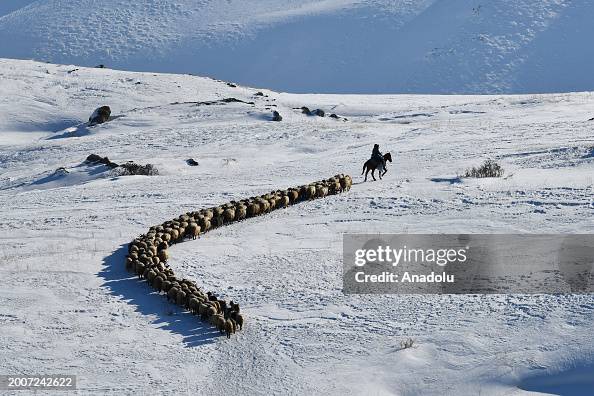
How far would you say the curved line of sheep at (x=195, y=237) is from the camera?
1387 centimetres

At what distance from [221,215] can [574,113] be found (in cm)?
2623

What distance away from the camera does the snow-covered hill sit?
89.4 meters

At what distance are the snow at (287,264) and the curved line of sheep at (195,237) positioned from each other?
0.87 ft

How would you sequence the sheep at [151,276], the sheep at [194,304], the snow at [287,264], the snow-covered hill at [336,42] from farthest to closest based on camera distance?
the snow-covered hill at [336,42]
the sheep at [151,276]
the sheep at [194,304]
the snow at [287,264]

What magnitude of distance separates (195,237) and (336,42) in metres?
84.9

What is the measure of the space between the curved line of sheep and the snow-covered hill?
64.5 m

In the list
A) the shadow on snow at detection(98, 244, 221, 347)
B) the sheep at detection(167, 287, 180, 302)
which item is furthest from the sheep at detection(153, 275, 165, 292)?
the sheep at detection(167, 287, 180, 302)

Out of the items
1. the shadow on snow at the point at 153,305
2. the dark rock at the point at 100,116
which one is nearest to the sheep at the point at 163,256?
the shadow on snow at the point at 153,305

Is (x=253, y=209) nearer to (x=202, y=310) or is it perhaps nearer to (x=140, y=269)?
(x=140, y=269)

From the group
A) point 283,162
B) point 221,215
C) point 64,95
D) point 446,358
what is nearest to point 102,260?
point 221,215

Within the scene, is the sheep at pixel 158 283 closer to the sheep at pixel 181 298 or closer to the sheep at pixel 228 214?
the sheep at pixel 181 298

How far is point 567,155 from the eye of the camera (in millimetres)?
26031

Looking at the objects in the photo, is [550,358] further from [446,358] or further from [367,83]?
[367,83]

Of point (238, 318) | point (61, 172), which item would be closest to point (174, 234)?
point (238, 318)
